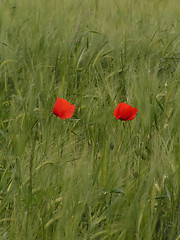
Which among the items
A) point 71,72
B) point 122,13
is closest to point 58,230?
point 71,72

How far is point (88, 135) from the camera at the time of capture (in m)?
1.41

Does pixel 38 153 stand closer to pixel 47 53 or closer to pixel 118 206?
pixel 118 206

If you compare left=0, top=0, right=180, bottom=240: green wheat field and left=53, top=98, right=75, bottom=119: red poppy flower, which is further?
left=53, top=98, right=75, bottom=119: red poppy flower

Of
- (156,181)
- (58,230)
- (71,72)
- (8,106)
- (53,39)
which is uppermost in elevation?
(53,39)

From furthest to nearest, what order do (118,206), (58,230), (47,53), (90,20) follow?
(90,20)
(47,53)
(118,206)
(58,230)

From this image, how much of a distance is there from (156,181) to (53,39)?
1040 mm

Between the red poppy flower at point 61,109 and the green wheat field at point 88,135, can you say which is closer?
the green wheat field at point 88,135

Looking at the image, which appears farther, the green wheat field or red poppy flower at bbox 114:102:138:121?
red poppy flower at bbox 114:102:138:121

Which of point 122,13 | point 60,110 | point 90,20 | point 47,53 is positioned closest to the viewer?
point 60,110

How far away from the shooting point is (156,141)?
1.23m

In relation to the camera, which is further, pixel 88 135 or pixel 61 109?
pixel 88 135

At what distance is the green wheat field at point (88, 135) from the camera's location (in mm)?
993

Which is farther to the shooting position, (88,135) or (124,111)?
(88,135)

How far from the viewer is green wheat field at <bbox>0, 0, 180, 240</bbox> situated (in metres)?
0.99
